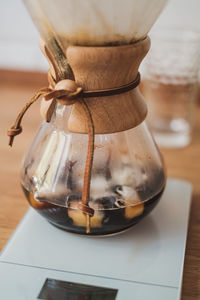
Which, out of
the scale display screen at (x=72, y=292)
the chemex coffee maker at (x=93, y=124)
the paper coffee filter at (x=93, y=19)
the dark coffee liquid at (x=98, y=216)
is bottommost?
the scale display screen at (x=72, y=292)

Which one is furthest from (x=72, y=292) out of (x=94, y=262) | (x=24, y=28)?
(x=24, y=28)

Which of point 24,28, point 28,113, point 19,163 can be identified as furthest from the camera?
point 24,28

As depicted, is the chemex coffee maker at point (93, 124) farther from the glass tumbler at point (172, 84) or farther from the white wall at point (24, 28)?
the white wall at point (24, 28)

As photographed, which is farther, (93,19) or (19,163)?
(19,163)

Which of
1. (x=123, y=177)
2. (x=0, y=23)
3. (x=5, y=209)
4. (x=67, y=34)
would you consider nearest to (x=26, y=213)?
(x=5, y=209)

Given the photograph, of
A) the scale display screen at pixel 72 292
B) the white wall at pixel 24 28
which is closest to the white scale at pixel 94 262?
the scale display screen at pixel 72 292

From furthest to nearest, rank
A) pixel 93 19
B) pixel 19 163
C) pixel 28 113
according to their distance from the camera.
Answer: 1. pixel 28 113
2. pixel 19 163
3. pixel 93 19

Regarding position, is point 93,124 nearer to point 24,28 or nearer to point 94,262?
point 94,262

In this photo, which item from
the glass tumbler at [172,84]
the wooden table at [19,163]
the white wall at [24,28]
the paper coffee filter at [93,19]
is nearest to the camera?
the paper coffee filter at [93,19]
